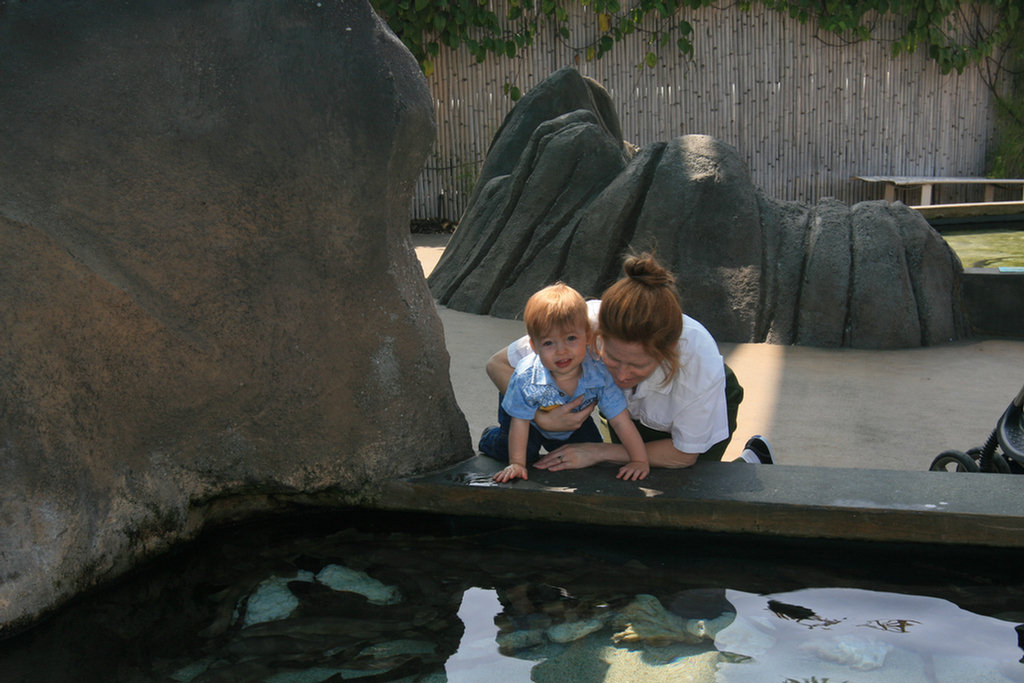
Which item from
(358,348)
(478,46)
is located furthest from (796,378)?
(478,46)

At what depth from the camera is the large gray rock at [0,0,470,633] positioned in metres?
2.11

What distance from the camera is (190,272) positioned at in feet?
7.49

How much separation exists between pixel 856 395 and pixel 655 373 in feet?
6.82

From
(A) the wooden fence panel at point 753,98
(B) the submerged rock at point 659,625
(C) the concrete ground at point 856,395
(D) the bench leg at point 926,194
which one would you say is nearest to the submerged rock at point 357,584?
(B) the submerged rock at point 659,625

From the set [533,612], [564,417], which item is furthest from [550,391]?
[533,612]

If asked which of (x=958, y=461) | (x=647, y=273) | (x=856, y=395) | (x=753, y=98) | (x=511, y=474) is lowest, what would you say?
(x=856, y=395)

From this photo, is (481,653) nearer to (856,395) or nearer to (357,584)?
(357,584)

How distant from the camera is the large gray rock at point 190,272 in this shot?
2.11 metres

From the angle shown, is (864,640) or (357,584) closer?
(864,640)

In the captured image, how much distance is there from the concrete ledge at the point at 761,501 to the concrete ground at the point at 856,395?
0.80m

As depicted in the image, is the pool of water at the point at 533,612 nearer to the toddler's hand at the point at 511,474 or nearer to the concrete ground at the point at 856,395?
the toddler's hand at the point at 511,474

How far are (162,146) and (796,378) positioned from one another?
3.23 m

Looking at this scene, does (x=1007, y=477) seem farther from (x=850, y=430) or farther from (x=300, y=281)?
(x=300, y=281)

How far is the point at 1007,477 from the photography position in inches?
92.6
